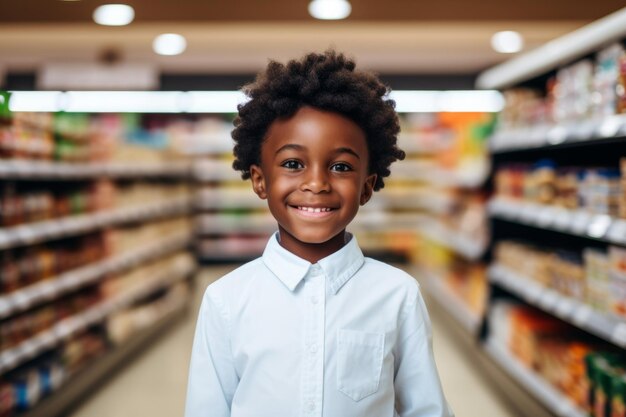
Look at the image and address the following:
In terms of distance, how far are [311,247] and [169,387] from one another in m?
3.06

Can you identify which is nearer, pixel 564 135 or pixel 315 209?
pixel 315 209

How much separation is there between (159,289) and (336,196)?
4.74 metres

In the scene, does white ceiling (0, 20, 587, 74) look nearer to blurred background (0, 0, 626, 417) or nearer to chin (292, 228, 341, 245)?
blurred background (0, 0, 626, 417)

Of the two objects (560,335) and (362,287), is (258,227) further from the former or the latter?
(362,287)

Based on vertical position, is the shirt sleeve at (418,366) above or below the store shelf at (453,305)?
above

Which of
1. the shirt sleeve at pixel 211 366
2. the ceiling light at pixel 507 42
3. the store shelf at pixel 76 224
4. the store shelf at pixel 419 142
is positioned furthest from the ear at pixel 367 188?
the store shelf at pixel 419 142

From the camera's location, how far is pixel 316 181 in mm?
1132

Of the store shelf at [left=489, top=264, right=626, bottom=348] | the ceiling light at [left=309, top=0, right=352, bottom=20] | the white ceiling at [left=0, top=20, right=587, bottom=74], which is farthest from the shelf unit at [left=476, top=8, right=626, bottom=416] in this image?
the white ceiling at [left=0, top=20, right=587, bottom=74]

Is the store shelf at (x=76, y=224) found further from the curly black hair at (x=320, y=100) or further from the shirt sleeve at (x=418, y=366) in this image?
the shirt sleeve at (x=418, y=366)

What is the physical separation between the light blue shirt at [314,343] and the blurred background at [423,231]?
1.67 ft

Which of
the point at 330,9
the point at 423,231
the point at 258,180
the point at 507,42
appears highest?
the point at 507,42

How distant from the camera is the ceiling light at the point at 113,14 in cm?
342

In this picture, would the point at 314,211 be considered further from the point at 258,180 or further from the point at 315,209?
the point at 258,180

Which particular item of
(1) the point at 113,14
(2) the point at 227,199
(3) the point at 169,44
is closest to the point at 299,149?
(1) the point at 113,14
